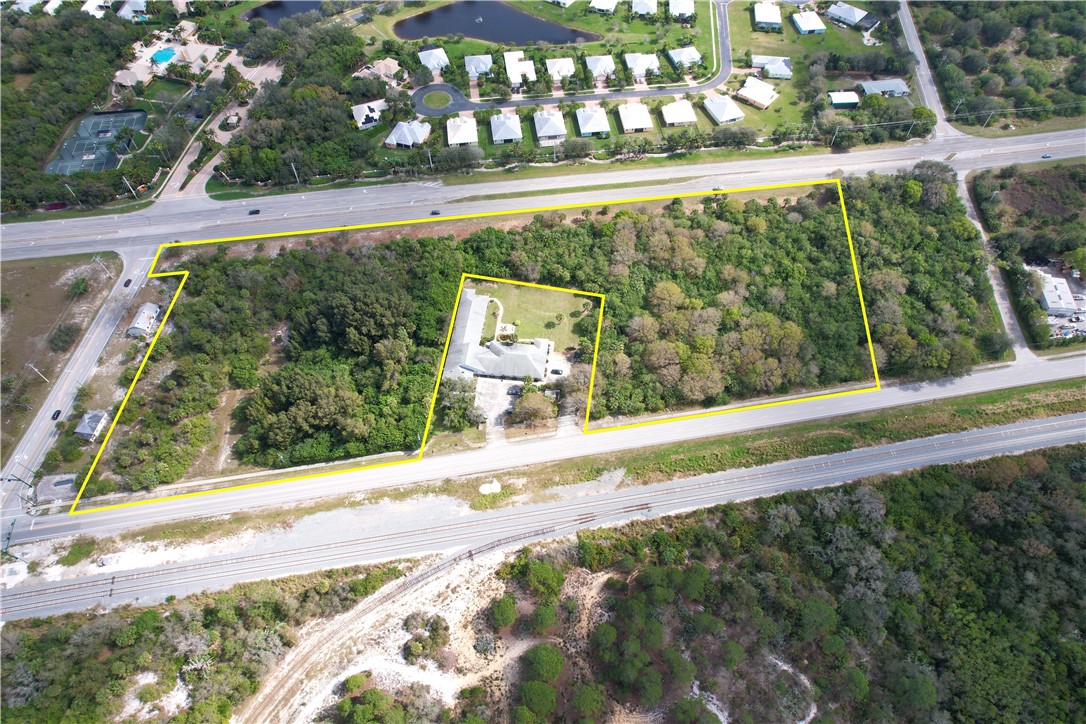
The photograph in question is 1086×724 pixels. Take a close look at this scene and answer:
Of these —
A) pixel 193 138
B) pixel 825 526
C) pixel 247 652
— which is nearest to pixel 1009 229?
pixel 825 526

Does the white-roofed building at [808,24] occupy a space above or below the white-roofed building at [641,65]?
above

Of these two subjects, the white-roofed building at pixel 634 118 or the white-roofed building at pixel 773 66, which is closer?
the white-roofed building at pixel 634 118

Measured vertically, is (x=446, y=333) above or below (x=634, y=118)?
below

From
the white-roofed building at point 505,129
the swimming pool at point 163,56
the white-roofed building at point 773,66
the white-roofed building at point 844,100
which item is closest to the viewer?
the white-roofed building at point 505,129

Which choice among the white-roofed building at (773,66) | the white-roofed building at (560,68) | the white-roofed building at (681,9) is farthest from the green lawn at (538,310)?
the white-roofed building at (681,9)

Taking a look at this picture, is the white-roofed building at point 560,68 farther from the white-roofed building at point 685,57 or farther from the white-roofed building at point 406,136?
the white-roofed building at point 406,136

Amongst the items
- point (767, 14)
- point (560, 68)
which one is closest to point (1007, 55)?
point (767, 14)

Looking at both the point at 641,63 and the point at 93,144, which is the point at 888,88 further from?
the point at 93,144
